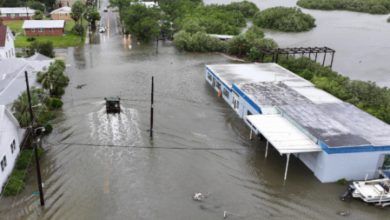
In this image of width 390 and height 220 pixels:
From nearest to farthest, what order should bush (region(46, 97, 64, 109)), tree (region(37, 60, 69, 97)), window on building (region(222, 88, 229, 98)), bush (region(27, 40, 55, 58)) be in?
bush (region(46, 97, 64, 109)) < tree (region(37, 60, 69, 97)) < window on building (region(222, 88, 229, 98)) < bush (region(27, 40, 55, 58))

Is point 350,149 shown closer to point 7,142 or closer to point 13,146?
point 7,142

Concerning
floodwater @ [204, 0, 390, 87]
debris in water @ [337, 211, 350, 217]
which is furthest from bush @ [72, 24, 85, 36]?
debris in water @ [337, 211, 350, 217]

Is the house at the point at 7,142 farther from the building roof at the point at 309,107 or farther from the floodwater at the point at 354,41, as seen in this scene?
the floodwater at the point at 354,41

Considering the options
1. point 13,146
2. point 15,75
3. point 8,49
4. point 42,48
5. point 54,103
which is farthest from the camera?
point 42,48

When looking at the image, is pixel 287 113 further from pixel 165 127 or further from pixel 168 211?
pixel 168 211

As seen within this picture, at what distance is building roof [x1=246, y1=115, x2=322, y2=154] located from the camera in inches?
815

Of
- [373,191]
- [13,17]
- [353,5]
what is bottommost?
[373,191]

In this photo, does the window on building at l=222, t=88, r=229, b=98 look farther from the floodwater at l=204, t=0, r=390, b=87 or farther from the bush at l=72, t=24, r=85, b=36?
the bush at l=72, t=24, r=85, b=36

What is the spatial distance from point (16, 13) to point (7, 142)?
62821 mm

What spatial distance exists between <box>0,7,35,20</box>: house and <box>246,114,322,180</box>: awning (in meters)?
64.7

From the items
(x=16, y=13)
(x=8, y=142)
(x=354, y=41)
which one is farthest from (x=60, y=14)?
(x=8, y=142)

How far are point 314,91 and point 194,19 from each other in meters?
35.5

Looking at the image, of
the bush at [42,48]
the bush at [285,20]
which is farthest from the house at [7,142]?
the bush at [285,20]

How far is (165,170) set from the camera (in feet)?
72.3
